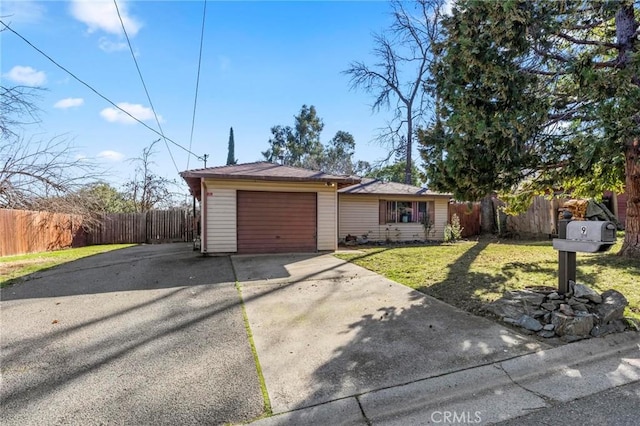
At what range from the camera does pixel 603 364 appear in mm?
2885

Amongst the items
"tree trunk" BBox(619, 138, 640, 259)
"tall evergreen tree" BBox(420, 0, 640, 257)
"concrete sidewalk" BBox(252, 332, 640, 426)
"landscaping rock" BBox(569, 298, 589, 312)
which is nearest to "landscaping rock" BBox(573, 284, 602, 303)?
"landscaping rock" BBox(569, 298, 589, 312)

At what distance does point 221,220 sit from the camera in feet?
32.3

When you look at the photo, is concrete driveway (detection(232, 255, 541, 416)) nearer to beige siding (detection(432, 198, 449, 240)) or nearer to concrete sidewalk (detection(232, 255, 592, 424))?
A: concrete sidewalk (detection(232, 255, 592, 424))

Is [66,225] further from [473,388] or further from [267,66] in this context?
[473,388]

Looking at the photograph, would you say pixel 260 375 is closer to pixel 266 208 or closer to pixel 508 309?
pixel 508 309

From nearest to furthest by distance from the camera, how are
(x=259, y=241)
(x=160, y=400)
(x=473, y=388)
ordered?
(x=160, y=400), (x=473, y=388), (x=259, y=241)

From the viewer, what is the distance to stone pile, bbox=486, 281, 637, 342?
3408mm

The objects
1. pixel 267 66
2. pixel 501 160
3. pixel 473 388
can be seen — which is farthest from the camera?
pixel 267 66

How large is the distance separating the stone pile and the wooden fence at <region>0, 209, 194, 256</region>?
1394 cm

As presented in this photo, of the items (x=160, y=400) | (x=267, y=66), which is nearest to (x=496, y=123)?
(x=160, y=400)

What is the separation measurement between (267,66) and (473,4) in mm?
7307

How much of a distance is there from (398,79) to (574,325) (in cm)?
2144

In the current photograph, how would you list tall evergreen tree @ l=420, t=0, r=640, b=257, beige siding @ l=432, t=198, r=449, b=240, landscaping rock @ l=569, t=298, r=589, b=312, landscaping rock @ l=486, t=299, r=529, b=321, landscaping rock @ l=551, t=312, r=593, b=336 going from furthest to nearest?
beige siding @ l=432, t=198, r=449, b=240, tall evergreen tree @ l=420, t=0, r=640, b=257, landscaping rock @ l=486, t=299, r=529, b=321, landscaping rock @ l=569, t=298, r=589, b=312, landscaping rock @ l=551, t=312, r=593, b=336

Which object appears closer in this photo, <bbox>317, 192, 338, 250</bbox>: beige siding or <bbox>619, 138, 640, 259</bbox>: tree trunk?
<bbox>619, 138, 640, 259</bbox>: tree trunk
